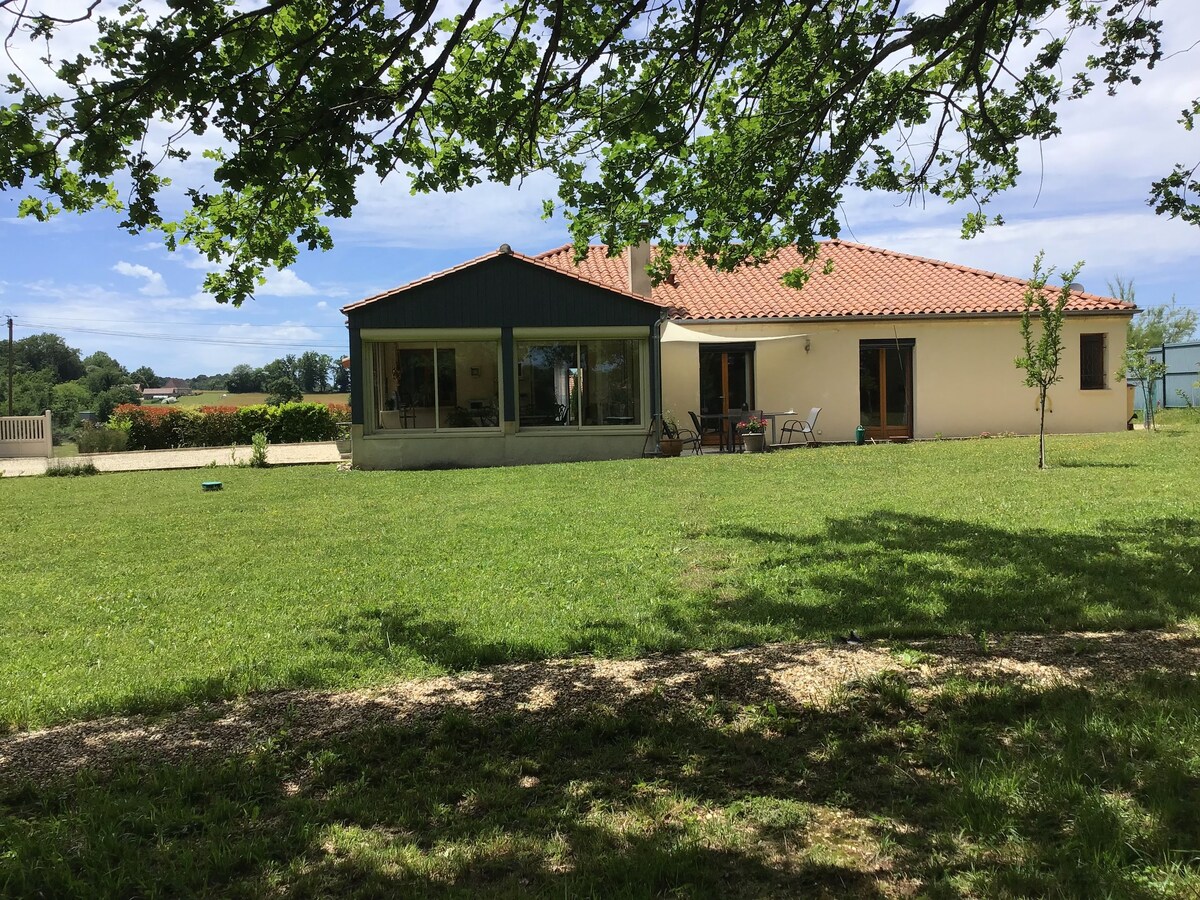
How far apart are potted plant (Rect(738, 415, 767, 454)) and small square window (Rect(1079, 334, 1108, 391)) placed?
868 centimetres

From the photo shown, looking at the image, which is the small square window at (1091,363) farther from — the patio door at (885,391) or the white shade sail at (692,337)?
the white shade sail at (692,337)

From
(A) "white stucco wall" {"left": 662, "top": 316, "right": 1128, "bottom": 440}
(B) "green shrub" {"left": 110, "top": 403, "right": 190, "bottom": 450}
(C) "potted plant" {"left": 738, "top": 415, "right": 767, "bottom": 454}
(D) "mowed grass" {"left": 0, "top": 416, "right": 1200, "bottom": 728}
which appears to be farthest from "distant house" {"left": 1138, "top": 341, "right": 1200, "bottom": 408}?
(B) "green shrub" {"left": 110, "top": 403, "right": 190, "bottom": 450}

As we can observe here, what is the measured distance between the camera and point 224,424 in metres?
31.2

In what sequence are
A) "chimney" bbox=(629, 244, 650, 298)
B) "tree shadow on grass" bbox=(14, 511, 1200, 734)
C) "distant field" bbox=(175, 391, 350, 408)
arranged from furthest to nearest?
1. "distant field" bbox=(175, 391, 350, 408)
2. "chimney" bbox=(629, 244, 650, 298)
3. "tree shadow on grass" bbox=(14, 511, 1200, 734)

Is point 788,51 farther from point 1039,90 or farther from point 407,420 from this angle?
point 407,420

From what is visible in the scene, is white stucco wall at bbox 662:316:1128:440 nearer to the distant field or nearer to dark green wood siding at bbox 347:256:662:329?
dark green wood siding at bbox 347:256:662:329

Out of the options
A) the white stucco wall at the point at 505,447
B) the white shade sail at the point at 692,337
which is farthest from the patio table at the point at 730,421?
the white stucco wall at the point at 505,447

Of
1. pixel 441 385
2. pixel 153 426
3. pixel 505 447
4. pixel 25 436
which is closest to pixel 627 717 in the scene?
pixel 505 447

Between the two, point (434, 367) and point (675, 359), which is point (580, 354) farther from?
point (434, 367)

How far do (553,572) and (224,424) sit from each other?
28.1 metres

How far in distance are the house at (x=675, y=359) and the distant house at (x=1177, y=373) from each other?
10.1m

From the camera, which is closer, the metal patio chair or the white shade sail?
the white shade sail

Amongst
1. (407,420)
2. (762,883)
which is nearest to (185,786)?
(762,883)

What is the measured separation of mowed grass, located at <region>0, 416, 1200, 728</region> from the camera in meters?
5.07
